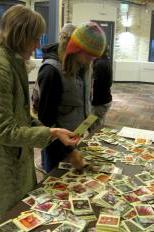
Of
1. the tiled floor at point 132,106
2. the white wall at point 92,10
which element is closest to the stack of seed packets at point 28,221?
the tiled floor at point 132,106

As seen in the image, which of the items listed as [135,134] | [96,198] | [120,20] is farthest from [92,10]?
[96,198]

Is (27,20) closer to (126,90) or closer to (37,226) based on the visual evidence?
(37,226)

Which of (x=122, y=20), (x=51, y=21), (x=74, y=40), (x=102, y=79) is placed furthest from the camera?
(x=122, y=20)

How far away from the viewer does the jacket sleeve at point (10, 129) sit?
1394 mm

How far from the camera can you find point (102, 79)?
338cm

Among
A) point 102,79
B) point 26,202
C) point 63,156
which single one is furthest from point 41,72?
point 102,79

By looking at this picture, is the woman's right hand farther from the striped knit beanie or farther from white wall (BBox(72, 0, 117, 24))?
white wall (BBox(72, 0, 117, 24))

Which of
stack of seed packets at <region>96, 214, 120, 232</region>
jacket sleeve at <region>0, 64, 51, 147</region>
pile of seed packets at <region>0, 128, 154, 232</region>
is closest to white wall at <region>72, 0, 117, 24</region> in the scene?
pile of seed packets at <region>0, 128, 154, 232</region>

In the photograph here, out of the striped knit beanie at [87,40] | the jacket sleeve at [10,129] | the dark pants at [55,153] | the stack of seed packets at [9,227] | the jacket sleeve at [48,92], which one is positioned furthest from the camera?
the dark pants at [55,153]

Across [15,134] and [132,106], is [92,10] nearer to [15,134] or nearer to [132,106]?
[132,106]

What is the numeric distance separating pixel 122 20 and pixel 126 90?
2609 mm

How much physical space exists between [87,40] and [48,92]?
37 cm

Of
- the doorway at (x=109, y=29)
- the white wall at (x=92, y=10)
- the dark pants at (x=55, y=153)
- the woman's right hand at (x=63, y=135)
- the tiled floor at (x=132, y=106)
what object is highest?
the white wall at (x=92, y=10)

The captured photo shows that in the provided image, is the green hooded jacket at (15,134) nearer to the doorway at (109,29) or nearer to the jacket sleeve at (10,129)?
the jacket sleeve at (10,129)
